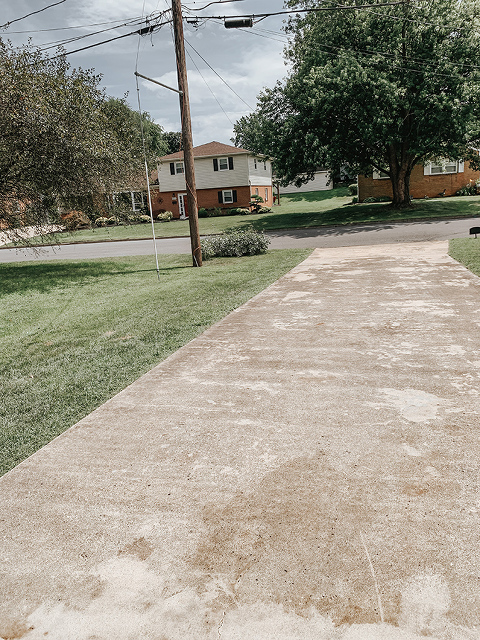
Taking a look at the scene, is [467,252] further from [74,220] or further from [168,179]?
[168,179]

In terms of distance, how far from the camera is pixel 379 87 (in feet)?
72.5

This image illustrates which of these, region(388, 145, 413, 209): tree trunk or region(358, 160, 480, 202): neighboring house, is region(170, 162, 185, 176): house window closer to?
region(358, 160, 480, 202): neighboring house

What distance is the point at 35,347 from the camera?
6.57 m

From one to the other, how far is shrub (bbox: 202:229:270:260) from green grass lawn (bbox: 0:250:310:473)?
1.99 ft

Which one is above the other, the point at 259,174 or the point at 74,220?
the point at 259,174

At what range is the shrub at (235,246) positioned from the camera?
49.9 ft

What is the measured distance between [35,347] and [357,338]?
4.42 meters

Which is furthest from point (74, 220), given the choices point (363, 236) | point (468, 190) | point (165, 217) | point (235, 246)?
point (468, 190)

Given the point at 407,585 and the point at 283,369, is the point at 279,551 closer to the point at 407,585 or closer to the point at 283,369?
the point at 407,585

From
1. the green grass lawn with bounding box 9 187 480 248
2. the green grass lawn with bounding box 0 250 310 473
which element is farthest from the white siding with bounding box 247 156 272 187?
the green grass lawn with bounding box 0 250 310 473

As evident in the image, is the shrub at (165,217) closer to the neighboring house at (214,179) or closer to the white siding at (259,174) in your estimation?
the neighboring house at (214,179)

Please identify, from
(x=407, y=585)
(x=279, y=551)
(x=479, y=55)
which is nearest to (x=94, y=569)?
(x=279, y=551)

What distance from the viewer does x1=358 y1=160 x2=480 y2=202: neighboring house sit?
1336 inches

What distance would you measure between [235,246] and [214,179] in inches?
1132
